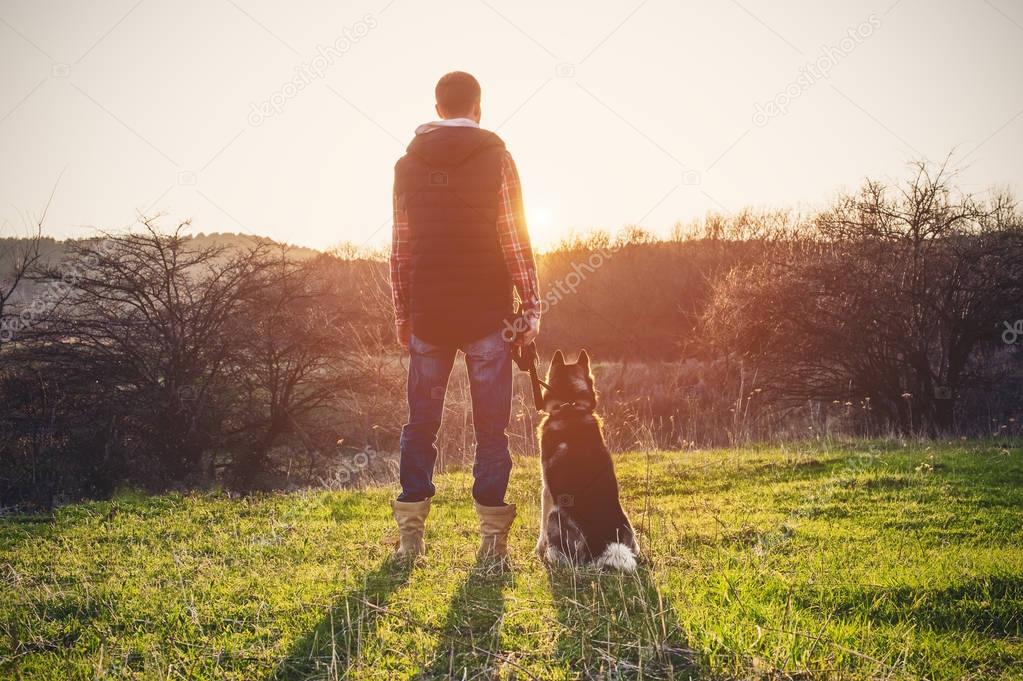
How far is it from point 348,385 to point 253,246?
3763mm

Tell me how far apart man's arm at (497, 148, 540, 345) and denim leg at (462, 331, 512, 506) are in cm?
22

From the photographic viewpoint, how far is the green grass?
256 centimetres

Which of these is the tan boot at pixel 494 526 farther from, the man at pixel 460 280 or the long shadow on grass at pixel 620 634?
the long shadow on grass at pixel 620 634

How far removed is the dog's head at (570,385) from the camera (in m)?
4.47

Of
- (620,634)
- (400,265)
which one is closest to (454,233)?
(400,265)

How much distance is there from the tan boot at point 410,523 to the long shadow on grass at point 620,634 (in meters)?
0.96

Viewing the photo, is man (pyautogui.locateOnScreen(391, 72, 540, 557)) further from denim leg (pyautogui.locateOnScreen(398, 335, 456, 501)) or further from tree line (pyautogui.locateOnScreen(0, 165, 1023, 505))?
tree line (pyautogui.locateOnScreen(0, 165, 1023, 505))

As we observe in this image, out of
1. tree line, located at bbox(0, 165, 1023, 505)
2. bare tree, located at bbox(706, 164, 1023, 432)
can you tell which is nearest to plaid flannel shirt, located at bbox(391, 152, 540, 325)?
tree line, located at bbox(0, 165, 1023, 505)

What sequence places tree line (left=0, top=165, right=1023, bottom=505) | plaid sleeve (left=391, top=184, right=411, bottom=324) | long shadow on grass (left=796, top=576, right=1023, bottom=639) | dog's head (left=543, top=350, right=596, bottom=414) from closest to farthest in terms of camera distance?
long shadow on grass (left=796, top=576, right=1023, bottom=639), plaid sleeve (left=391, top=184, right=411, bottom=324), dog's head (left=543, top=350, right=596, bottom=414), tree line (left=0, top=165, right=1023, bottom=505)

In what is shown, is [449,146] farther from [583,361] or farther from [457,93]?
[583,361]

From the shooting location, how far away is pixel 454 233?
379 cm

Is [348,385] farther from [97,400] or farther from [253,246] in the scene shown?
[97,400]

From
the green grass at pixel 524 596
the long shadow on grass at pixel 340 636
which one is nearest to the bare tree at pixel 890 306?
the green grass at pixel 524 596

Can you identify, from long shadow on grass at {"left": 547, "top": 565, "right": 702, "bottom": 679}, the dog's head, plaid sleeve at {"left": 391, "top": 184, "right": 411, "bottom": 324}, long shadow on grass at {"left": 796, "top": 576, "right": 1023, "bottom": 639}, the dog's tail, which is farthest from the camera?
the dog's head
